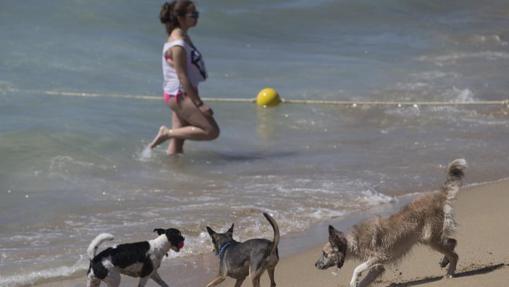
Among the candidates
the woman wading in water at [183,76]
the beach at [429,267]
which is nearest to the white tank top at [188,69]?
the woman wading in water at [183,76]

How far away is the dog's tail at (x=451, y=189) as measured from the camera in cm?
704

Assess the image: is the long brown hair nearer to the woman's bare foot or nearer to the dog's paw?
the woman's bare foot

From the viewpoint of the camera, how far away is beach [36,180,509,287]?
687 cm

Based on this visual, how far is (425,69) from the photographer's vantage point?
17.4 m

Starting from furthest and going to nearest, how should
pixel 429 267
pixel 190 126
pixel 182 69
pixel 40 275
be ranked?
pixel 190 126, pixel 182 69, pixel 40 275, pixel 429 267

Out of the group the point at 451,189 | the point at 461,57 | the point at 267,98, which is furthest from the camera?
the point at 461,57

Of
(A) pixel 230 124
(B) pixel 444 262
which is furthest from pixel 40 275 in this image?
(A) pixel 230 124

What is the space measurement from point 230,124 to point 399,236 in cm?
680

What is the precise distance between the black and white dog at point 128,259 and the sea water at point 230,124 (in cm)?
114

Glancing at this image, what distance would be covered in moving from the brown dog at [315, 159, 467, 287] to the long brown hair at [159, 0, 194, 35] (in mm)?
A: 4602

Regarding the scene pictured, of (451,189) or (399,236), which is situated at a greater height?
(451,189)

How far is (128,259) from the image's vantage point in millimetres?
6828

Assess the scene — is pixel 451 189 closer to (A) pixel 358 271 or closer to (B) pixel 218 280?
(A) pixel 358 271

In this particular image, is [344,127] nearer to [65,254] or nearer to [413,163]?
[413,163]
